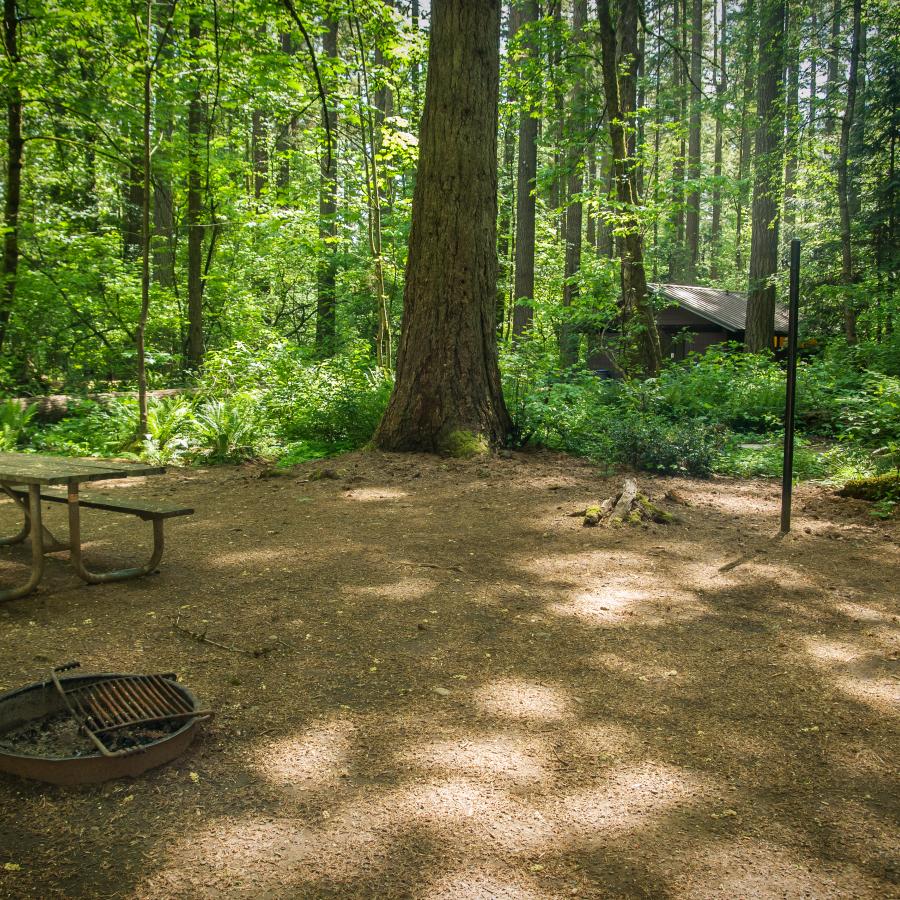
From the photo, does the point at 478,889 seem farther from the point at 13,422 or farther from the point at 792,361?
the point at 13,422

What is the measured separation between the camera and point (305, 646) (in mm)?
3793

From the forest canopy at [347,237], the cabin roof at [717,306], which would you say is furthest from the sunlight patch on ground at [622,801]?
the cabin roof at [717,306]

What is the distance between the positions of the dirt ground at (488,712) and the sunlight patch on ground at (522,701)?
2cm

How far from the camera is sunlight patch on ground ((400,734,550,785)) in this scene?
2670mm

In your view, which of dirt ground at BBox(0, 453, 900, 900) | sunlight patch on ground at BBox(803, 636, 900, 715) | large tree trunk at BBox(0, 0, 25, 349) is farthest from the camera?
large tree trunk at BBox(0, 0, 25, 349)

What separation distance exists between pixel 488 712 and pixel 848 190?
17.5 metres

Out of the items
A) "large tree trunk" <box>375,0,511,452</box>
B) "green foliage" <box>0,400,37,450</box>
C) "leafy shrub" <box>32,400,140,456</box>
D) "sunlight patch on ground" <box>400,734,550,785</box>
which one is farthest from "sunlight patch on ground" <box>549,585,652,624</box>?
"green foliage" <box>0,400,37,450</box>

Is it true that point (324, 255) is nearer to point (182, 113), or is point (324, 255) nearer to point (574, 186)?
point (182, 113)

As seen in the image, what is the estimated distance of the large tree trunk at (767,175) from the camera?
58.5 ft

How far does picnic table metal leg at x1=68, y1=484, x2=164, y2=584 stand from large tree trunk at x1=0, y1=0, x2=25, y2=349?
9.00 meters

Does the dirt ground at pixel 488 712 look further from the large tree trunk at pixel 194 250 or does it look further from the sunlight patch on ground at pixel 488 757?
the large tree trunk at pixel 194 250

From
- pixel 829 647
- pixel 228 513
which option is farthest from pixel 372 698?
pixel 228 513

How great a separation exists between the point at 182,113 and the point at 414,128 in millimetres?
4691

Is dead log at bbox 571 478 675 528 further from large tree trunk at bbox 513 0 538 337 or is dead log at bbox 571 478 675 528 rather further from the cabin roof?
the cabin roof
